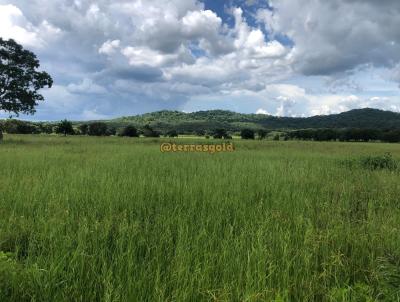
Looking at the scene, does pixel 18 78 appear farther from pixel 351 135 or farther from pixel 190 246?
pixel 351 135

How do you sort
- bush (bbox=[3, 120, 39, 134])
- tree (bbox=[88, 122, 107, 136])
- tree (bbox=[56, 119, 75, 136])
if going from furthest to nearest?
tree (bbox=[88, 122, 107, 136]) → bush (bbox=[3, 120, 39, 134]) → tree (bbox=[56, 119, 75, 136])

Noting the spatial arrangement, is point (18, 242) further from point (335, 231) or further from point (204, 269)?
point (335, 231)

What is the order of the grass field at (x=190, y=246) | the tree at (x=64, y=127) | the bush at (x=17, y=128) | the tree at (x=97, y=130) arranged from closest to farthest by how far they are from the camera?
the grass field at (x=190, y=246), the tree at (x=64, y=127), the bush at (x=17, y=128), the tree at (x=97, y=130)

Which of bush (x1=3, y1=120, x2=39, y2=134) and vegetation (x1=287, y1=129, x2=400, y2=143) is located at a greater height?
bush (x1=3, y1=120, x2=39, y2=134)

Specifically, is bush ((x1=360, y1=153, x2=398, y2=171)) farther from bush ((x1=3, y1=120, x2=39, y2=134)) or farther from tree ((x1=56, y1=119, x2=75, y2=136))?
bush ((x1=3, y1=120, x2=39, y2=134))

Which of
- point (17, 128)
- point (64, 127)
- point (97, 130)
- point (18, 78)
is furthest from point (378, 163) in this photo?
point (17, 128)

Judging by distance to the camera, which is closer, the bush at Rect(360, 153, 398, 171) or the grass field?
the grass field

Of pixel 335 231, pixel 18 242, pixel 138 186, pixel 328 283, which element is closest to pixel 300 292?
pixel 328 283

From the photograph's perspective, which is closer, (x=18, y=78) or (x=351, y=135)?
(x=18, y=78)

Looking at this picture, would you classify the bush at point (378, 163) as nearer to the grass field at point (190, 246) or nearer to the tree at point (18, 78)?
the grass field at point (190, 246)

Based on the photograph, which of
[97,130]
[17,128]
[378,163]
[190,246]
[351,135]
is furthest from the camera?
[97,130]

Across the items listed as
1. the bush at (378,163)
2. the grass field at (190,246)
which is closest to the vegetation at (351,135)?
the bush at (378,163)

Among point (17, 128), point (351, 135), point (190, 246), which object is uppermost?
point (17, 128)

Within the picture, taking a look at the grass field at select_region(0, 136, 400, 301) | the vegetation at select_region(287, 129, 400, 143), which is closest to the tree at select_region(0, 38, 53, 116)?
the grass field at select_region(0, 136, 400, 301)
